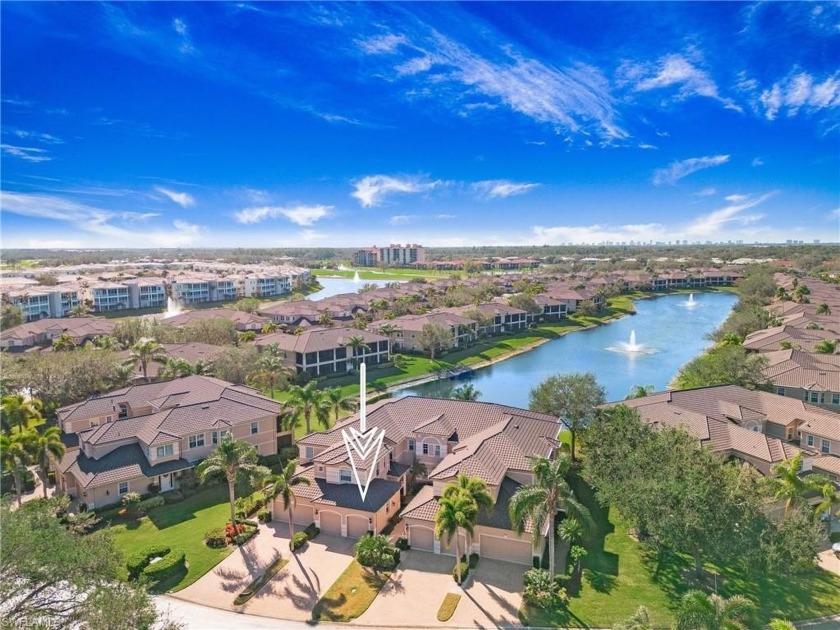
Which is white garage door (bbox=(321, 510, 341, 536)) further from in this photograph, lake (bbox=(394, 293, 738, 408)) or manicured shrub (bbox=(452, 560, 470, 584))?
lake (bbox=(394, 293, 738, 408))

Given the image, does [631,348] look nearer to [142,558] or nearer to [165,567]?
[165,567]

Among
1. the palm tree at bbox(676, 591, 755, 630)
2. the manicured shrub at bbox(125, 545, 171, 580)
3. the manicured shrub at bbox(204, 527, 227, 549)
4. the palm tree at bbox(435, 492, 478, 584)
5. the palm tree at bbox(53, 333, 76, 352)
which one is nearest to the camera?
the palm tree at bbox(676, 591, 755, 630)

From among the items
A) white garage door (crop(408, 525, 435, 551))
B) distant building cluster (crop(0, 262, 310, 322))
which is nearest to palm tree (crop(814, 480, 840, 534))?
white garage door (crop(408, 525, 435, 551))

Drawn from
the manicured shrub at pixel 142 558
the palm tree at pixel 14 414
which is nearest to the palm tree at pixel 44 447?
the palm tree at pixel 14 414

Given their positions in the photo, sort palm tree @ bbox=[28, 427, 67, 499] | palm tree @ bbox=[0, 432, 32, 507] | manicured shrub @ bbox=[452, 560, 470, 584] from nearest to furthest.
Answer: manicured shrub @ bbox=[452, 560, 470, 584] < palm tree @ bbox=[0, 432, 32, 507] < palm tree @ bbox=[28, 427, 67, 499]

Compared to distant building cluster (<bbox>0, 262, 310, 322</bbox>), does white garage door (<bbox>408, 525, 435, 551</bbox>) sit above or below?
below

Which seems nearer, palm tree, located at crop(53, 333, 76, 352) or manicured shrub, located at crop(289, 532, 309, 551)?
manicured shrub, located at crop(289, 532, 309, 551)

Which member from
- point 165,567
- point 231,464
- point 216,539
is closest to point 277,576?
point 216,539

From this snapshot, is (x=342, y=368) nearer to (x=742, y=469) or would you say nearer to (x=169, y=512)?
(x=169, y=512)
